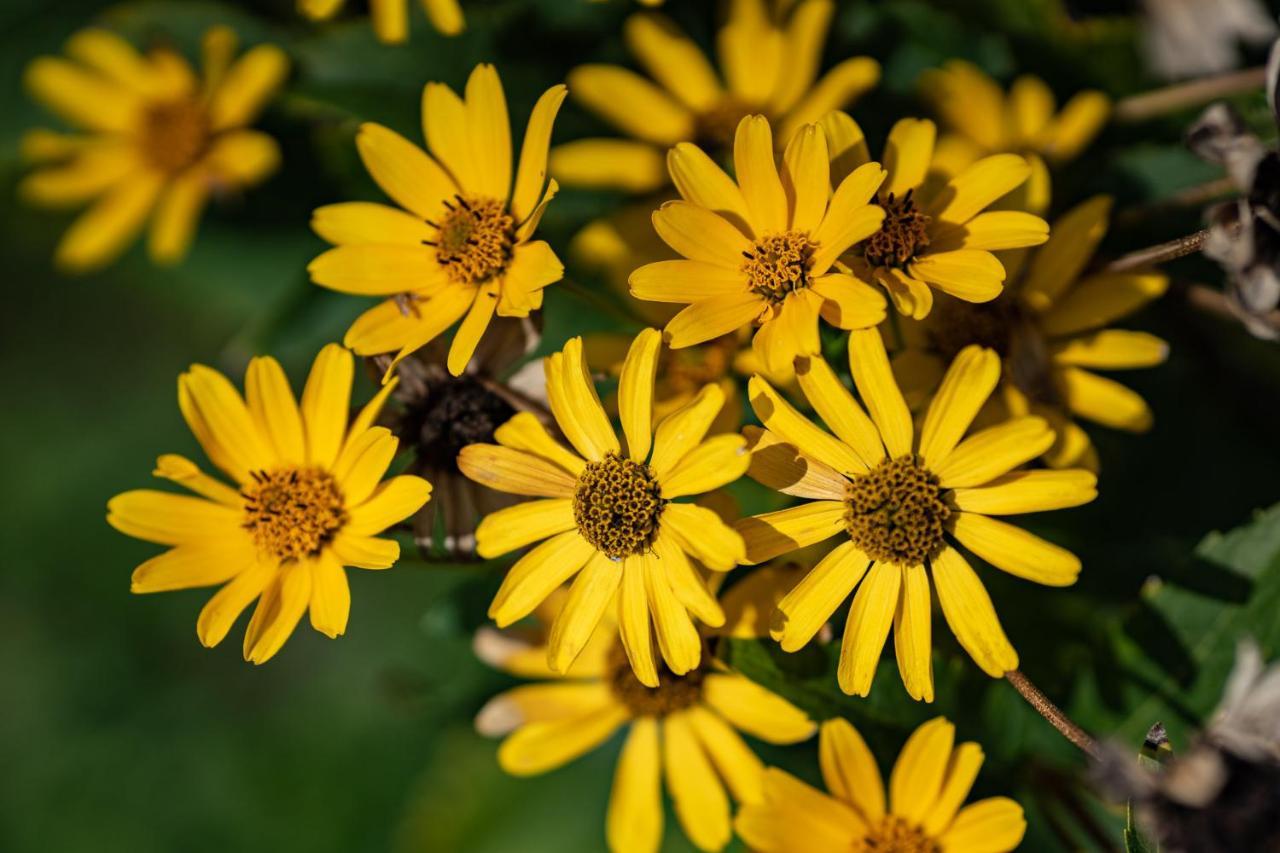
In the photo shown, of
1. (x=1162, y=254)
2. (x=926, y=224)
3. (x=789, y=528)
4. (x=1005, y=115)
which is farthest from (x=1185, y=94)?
(x=789, y=528)

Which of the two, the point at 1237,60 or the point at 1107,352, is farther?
the point at 1237,60

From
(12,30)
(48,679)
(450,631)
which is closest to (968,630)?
(450,631)

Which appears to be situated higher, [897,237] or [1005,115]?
[1005,115]

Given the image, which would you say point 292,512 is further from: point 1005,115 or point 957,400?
point 1005,115

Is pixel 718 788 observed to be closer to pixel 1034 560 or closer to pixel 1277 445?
pixel 1034 560

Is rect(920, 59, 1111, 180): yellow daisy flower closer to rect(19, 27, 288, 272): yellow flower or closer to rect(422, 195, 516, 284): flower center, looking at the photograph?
rect(422, 195, 516, 284): flower center

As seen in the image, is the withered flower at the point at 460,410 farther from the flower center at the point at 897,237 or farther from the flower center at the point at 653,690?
the flower center at the point at 897,237

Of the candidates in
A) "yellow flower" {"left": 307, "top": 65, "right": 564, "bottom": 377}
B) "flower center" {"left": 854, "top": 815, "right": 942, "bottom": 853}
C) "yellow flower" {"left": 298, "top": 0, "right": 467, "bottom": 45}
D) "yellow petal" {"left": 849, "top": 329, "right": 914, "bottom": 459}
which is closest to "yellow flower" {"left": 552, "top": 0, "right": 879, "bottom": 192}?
"yellow flower" {"left": 298, "top": 0, "right": 467, "bottom": 45}
